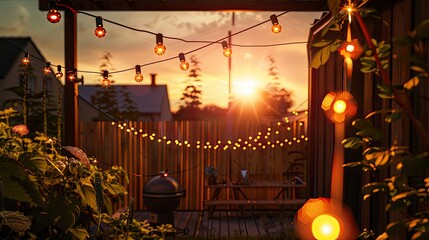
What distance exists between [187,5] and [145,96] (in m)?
20.8

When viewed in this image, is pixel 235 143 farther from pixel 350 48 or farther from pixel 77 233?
pixel 350 48

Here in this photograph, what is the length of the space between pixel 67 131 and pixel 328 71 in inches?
156

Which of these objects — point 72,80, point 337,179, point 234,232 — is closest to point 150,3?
point 72,80

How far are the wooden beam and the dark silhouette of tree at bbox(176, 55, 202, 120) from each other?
20.5 meters

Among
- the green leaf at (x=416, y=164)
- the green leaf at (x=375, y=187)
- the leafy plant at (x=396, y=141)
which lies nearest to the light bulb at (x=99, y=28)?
the leafy plant at (x=396, y=141)

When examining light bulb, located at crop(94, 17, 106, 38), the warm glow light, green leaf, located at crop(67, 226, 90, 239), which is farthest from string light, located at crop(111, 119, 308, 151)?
the warm glow light

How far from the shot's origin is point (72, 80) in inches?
226

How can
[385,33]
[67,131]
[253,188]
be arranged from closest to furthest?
[385,33] → [67,131] → [253,188]

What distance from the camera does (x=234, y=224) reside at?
801 centimetres

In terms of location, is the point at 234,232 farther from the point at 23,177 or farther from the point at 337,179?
the point at 23,177

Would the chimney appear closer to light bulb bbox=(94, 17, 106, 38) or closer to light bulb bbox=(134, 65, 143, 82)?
light bulb bbox=(134, 65, 143, 82)

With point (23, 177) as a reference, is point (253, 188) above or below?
below

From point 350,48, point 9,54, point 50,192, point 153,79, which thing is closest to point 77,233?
point 50,192

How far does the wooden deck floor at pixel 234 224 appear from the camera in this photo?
23.3 ft
